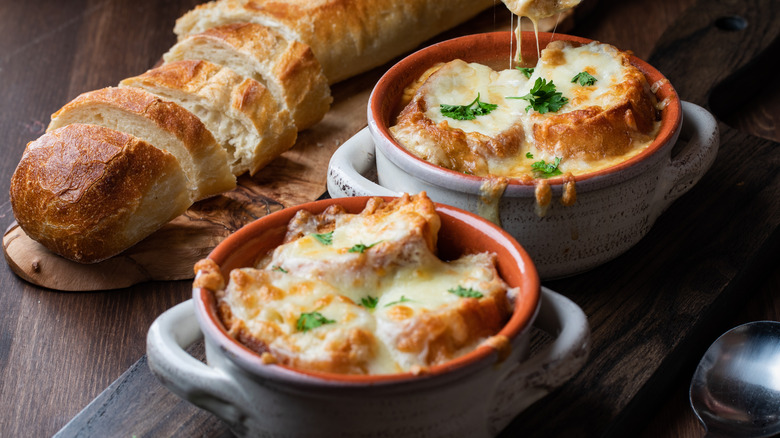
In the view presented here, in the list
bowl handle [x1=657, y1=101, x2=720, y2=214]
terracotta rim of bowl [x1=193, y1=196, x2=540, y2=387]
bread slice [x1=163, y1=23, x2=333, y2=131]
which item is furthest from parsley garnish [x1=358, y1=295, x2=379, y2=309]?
bread slice [x1=163, y1=23, x2=333, y2=131]

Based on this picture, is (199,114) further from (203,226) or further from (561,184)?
(561,184)

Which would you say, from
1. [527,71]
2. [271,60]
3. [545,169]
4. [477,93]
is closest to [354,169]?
[477,93]

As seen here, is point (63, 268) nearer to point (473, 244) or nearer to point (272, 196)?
point (272, 196)

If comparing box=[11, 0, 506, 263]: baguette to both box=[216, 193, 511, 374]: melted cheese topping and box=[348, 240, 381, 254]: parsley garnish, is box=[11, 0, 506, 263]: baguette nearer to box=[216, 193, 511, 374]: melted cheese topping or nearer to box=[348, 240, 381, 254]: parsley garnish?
box=[216, 193, 511, 374]: melted cheese topping

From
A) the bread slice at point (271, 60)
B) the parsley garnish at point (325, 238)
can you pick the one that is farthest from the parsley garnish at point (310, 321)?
the bread slice at point (271, 60)

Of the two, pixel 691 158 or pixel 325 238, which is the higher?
pixel 325 238
